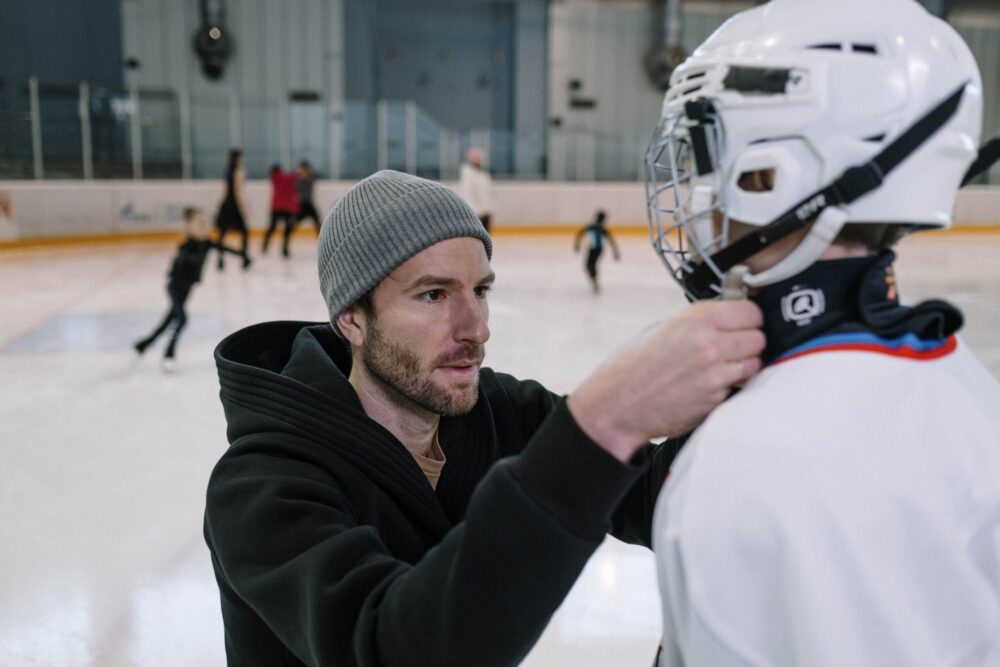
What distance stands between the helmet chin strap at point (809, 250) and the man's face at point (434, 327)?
662 millimetres

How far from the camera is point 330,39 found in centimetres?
1855

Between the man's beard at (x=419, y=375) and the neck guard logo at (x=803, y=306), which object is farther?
the man's beard at (x=419, y=375)

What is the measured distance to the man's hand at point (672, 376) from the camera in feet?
2.61

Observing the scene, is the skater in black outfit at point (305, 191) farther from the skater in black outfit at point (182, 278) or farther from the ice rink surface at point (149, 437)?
the skater in black outfit at point (182, 278)

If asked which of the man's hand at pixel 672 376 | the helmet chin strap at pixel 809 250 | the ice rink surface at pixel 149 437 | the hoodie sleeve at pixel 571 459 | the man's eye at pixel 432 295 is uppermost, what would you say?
the helmet chin strap at pixel 809 250

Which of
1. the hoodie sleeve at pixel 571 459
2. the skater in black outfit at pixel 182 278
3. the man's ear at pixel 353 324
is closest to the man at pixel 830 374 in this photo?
the hoodie sleeve at pixel 571 459

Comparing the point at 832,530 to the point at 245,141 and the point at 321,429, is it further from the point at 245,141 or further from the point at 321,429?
the point at 245,141

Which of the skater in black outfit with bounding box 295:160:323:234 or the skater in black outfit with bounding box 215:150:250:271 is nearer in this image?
the skater in black outfit with bounding box 215:150:250:271

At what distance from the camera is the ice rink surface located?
8.46ft

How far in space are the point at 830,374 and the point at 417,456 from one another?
929 mm

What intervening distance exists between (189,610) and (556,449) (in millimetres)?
2229

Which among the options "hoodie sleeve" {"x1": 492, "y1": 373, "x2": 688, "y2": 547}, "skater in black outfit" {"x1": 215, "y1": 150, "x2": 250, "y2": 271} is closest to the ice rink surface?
"hoodie sleeve" {"x1": 492, "y1": 373, "x2": 688, "y2": 547}

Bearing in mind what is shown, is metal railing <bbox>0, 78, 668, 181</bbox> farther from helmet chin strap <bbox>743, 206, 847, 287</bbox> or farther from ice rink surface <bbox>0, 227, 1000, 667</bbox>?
helmet chin strap <bbox>743, 206, 847, 287</bbox>

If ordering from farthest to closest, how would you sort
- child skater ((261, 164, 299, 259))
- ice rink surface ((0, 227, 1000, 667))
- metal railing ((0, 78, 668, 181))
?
metal railing ((0, 78, 668, 181)) < child skater ((261, 164, 299, 259)) < ice rink surface ((0, 227, 1000, 667))
